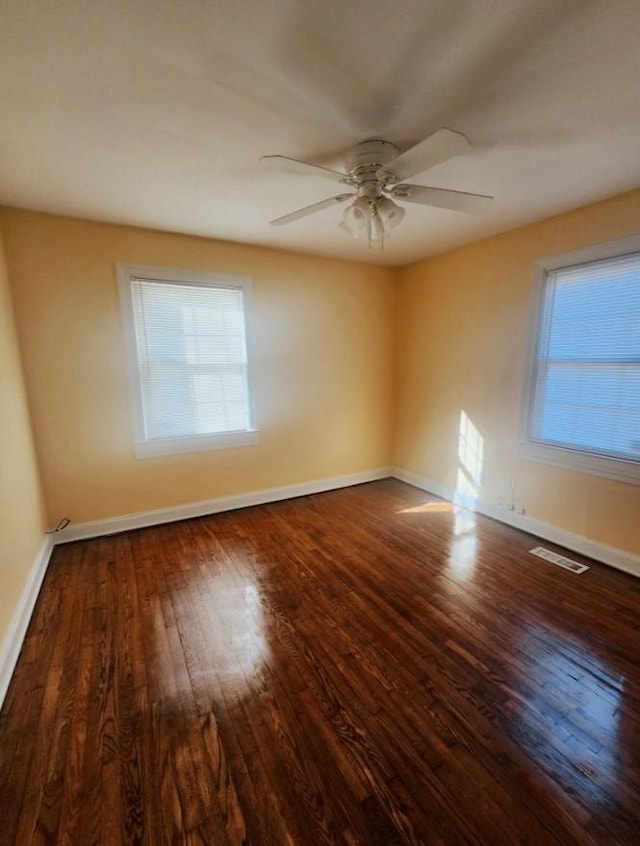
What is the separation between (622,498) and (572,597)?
79 centimetres

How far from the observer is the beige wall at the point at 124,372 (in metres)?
2.62

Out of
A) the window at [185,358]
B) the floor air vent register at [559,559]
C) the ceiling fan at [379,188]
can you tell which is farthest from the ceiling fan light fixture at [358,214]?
the floor air vent register at [559,559]

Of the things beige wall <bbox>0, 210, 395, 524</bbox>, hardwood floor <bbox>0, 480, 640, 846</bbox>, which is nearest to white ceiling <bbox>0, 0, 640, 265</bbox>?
beige wall <bbox>0, 210, 395, 524</bbox>

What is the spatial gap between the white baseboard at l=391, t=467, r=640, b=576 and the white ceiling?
235cm

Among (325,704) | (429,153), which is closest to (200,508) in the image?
(325,704)

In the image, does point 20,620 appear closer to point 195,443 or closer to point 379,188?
point 195,443

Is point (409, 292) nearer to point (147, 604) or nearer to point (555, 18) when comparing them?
point (555, 18)

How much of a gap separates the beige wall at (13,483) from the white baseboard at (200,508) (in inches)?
12.3

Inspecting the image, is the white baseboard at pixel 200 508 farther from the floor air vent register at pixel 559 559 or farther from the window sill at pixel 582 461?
the floor air vent register at pixel 559 559

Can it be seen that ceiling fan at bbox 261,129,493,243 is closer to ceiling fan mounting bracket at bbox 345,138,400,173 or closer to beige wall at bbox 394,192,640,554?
ceiling fan mounting bracket at bbox 345,138,400,173

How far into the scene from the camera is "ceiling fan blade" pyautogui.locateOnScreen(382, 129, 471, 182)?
132 centimetres

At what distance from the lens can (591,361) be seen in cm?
256

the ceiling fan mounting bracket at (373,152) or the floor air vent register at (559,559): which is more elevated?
the ceiling fan mounting bracket at (373,152)

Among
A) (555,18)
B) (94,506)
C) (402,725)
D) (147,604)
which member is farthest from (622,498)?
(94,506)
